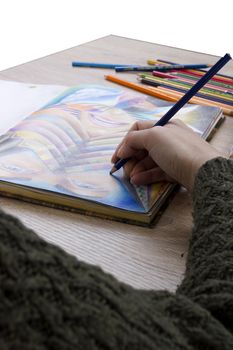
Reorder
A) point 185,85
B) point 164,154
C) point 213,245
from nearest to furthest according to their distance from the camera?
point 213,245, point 164,154, point 185,85

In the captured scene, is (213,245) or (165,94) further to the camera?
(165,94)

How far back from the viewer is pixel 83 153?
0.67 meters

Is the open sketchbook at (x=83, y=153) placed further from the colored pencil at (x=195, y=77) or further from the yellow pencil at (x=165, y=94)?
the colored pencil at (x=195, y=77)

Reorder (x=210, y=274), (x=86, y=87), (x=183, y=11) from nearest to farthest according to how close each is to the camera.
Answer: (x=210, y=274), (x=86, y=87), (x=183, y=11)

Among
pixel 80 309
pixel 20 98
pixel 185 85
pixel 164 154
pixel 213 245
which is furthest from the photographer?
pixel 185 85

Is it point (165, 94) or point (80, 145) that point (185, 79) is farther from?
point (80, 145)

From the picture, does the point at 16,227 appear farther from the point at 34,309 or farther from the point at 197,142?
the point at 197,142

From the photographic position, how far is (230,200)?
51cm

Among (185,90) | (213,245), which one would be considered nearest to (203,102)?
(185,90)

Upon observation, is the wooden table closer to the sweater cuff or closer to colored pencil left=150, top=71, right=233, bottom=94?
the sweater cuff

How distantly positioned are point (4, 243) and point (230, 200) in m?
0.31

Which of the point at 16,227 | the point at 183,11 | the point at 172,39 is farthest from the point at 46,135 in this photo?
the point at 183,11

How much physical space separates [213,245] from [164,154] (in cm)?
18

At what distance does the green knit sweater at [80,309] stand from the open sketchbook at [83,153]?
216 millimetres
